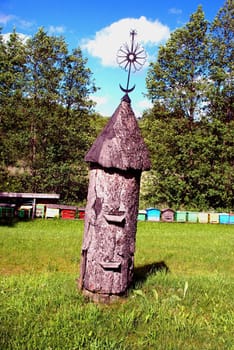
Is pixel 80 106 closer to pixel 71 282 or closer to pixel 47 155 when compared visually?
pixel 47 155

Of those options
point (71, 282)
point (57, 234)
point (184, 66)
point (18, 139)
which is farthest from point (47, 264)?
point (184, 66)

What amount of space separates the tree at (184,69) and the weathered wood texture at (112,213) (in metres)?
15.8

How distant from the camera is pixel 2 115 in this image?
19.2 meters

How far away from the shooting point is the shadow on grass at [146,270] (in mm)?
6781

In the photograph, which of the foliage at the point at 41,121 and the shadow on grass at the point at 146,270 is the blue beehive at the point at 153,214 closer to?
the foliage at the point at 41,121

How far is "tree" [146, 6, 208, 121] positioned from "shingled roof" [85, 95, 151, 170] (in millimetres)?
15414

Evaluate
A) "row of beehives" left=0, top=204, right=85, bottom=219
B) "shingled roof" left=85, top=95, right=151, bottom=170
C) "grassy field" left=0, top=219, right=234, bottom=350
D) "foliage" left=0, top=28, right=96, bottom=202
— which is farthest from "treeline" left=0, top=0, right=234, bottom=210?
"shingled roof" left=85, top=95, right=151, bottom=170

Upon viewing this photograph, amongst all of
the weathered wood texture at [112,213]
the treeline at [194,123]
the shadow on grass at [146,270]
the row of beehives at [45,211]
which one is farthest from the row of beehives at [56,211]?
the weathered wood texture at [112,213]

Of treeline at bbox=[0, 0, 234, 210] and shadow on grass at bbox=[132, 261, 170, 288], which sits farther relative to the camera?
treeline at bbox=[0, 0, 234, 210]

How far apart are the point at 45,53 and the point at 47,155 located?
5.89 metres

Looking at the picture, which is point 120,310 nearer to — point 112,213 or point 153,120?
point 112,213

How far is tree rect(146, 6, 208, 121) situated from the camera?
20453 mm

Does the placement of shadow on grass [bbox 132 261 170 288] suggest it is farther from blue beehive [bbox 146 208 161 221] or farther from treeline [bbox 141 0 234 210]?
treeline [bbox 141 0 234 210]

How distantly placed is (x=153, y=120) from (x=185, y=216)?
22.9ft
